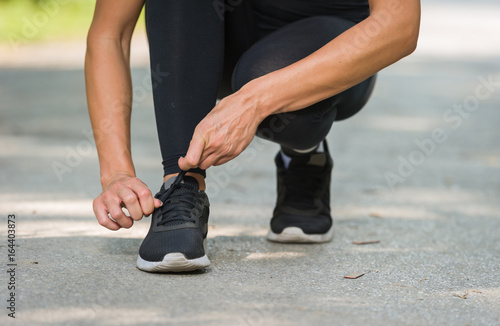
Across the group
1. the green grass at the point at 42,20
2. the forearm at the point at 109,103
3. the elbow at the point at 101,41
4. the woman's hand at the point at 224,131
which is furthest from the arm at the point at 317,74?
the green grass at the point at 42,20

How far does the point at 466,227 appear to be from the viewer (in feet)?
6.70

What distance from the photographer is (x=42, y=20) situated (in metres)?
7.46

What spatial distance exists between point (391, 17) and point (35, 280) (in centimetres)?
87

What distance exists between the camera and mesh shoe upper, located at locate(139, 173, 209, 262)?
1435 mm

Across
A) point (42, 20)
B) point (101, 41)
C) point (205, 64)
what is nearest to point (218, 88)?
point (205, 64)

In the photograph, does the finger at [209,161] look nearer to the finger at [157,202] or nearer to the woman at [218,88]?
the woman at [218,88]

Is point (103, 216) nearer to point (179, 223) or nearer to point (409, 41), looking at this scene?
Result: point (179, 223)

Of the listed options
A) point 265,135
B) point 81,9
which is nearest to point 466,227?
point 265,135

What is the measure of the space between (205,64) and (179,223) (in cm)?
36

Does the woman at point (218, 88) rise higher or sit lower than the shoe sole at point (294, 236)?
higher

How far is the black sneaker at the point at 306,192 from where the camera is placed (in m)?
1.82

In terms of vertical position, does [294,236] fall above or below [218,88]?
below

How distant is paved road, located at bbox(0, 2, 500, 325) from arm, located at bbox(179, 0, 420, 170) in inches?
11.5

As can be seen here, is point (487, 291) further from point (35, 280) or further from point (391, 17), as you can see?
point (35, 280)
